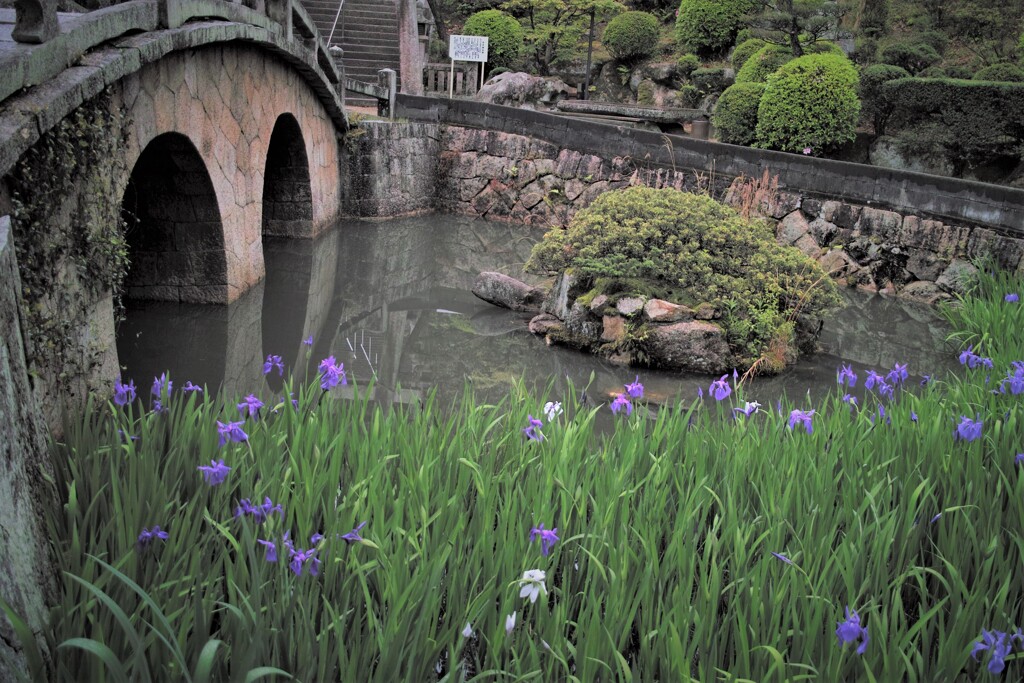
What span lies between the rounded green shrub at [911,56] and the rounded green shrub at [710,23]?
13.9 ft

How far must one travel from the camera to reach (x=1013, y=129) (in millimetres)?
Result: 11789

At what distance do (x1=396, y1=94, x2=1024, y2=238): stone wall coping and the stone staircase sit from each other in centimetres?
243

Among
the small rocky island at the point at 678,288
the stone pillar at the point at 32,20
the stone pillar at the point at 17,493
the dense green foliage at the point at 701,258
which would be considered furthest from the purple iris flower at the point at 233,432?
the dense green foliage at the point at 701,258

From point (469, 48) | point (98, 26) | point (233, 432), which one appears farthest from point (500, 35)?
point (233, 432)

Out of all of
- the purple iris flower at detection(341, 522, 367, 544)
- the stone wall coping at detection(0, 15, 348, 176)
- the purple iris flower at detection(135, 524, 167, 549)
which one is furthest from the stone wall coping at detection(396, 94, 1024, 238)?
the purple iris flower at detection(135, 524, 167, 549)

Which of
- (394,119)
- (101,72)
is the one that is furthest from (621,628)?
(394,119)

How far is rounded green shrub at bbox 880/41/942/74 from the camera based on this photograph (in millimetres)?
14063

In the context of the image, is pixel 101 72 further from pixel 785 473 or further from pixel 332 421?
pixel 785 473

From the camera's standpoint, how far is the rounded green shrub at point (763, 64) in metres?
14.6

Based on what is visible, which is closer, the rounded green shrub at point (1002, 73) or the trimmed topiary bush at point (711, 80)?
the rounded green shrub at point (1002, 73)

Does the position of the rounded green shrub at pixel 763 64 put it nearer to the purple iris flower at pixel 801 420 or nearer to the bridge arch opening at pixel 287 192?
the bridge arch opening at pixel 287 192

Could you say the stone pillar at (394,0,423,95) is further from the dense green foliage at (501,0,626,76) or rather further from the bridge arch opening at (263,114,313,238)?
the bridge arch opening at (263,114,313,238)

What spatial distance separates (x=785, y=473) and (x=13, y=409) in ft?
7.84

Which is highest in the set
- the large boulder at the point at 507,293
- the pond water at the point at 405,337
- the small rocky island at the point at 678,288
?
the small rocky island at the point at 678,288
